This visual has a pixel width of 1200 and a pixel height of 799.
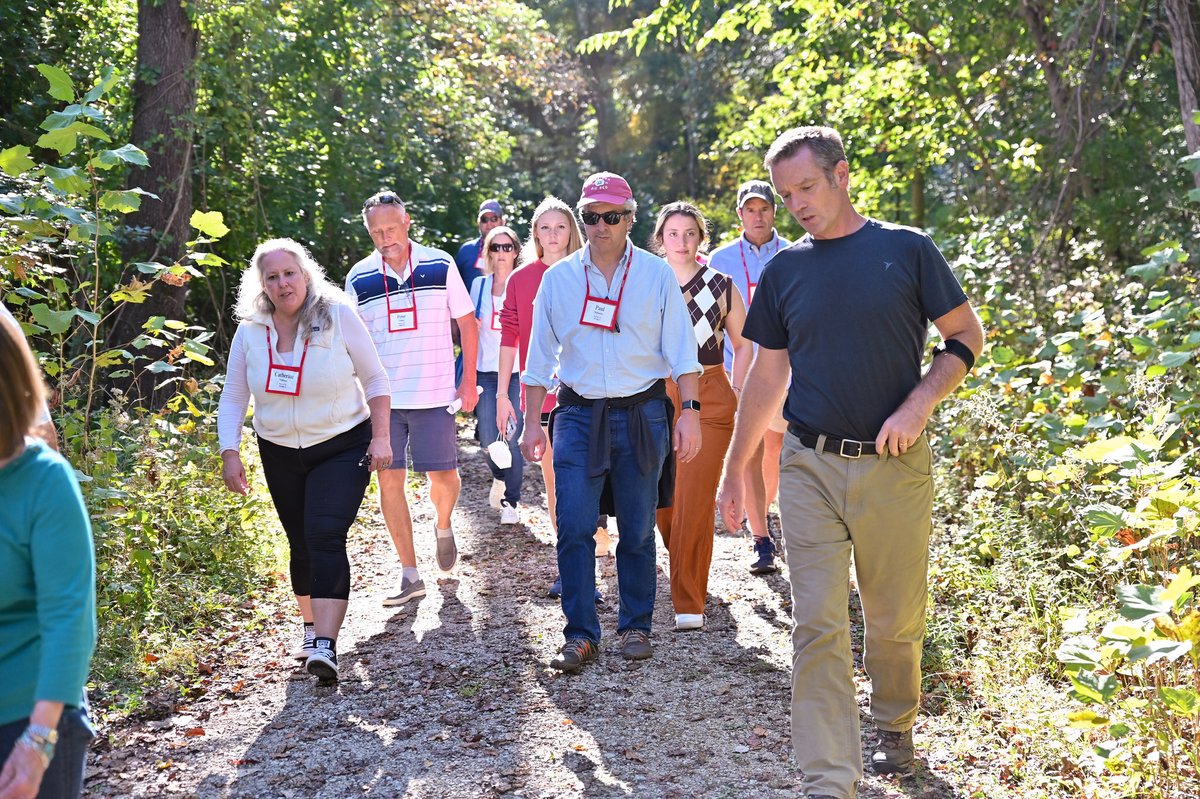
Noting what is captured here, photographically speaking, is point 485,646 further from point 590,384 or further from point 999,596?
point 999,596

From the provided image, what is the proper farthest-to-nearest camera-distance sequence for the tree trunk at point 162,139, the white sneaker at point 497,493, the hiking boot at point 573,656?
the tree trunk at point 162,139 → the white sneaker at point 497,493 → the hiking boot at point 573,656

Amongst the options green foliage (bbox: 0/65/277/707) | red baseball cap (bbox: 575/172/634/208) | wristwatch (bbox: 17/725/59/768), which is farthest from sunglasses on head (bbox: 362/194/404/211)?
wristwatch (bbox: 17/725/59/768)

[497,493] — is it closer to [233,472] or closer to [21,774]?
[233,472]

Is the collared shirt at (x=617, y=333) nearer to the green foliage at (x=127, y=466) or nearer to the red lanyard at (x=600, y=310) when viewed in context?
the red lanyard at (x=600, y=310)

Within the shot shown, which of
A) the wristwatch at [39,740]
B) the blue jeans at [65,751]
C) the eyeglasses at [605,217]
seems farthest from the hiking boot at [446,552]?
the wristwatch at [39,740]

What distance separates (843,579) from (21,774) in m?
2.65

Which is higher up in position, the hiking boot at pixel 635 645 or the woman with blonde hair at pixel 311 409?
the woman with blonde hair at pixel 311 409

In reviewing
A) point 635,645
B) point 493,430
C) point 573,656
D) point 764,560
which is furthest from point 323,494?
point 493,430

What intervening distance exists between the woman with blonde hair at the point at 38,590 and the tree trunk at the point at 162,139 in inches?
351

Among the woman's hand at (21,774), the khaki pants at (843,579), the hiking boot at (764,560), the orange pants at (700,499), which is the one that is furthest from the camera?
the hiking boot at (764,560)

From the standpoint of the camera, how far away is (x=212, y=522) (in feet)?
25.9

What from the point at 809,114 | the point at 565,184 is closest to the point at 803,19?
the point at 809,114

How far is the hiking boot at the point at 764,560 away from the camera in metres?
7.87

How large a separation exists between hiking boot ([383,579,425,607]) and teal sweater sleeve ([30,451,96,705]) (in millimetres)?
4823
